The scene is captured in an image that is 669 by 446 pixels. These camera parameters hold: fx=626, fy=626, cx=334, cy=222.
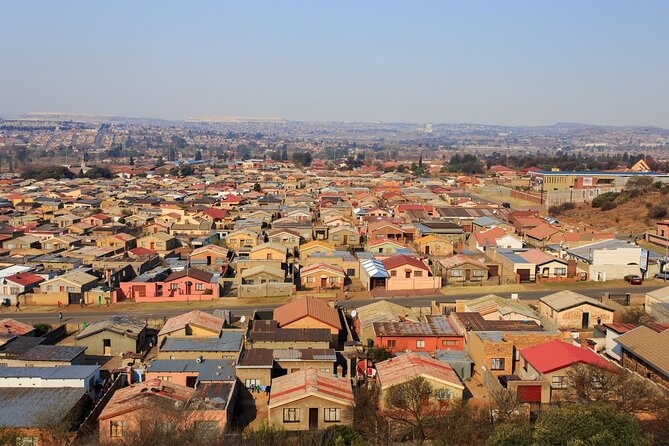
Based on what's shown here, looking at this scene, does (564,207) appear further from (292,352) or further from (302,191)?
(292,352)

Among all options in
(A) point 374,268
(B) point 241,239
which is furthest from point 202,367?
(B) point 241,239

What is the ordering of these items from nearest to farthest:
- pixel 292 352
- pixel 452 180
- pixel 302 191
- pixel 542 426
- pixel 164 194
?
1. pixel 542 426
2. pixel 292 352
3. pixel 164 194
4. pixel 302 191
5. pixel 452 180

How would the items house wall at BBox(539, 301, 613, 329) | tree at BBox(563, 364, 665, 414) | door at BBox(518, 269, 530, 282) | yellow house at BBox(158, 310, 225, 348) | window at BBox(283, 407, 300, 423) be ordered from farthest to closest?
door at BBox(518, 269, 530, 282)
house wall at BBox(539, 301, 613, 329)
yellow house at BBox(158, 310, 225, 348)
window at BBox(283, 407, 300, 423)
tree at BBox(563, 364, 665, 414)

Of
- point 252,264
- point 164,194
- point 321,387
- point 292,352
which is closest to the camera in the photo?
point 321,387

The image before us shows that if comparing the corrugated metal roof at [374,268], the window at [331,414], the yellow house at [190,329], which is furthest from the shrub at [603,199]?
the window at [331,414]

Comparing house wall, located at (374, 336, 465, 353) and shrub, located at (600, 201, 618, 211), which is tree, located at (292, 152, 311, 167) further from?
house wall, located at (374, 336, 465, 353)

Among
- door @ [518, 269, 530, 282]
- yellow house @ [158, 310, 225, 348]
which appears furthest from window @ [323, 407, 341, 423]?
door @ [518, 269, 530, 282]

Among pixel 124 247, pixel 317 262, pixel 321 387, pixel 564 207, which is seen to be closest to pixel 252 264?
Result: pixel 317 262
